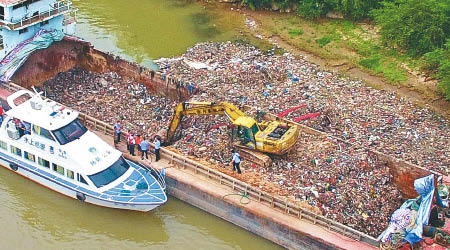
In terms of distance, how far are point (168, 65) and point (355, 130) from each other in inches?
341

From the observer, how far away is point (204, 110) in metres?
17.8

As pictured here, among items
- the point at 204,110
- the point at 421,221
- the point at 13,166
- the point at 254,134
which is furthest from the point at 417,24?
the point at 13,166

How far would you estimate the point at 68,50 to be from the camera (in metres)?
22.4

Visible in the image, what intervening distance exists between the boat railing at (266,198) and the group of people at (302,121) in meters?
0.51

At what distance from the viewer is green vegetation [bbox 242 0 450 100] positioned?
980 inches

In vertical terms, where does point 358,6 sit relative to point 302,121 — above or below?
above

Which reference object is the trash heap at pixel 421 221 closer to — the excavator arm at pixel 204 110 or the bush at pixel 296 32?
the excavator arm at pixel 204 110

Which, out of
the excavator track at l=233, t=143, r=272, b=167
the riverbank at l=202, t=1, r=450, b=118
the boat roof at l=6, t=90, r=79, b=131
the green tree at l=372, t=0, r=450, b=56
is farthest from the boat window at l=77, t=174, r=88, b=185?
the green tree at l=372, t=0, r=450, b=56

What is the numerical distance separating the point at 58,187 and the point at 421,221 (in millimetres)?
9687

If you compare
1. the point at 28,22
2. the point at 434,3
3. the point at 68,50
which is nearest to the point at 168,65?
the point at 68,50

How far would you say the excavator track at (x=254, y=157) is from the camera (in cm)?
1719

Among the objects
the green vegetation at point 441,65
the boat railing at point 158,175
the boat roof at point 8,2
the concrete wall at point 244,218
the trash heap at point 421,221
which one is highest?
the boat roof at point 8,2

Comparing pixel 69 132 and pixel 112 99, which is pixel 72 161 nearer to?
pixel 69 132

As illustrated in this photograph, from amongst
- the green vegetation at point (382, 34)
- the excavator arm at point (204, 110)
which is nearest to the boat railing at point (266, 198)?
the excavator arm at point (204, 110)
